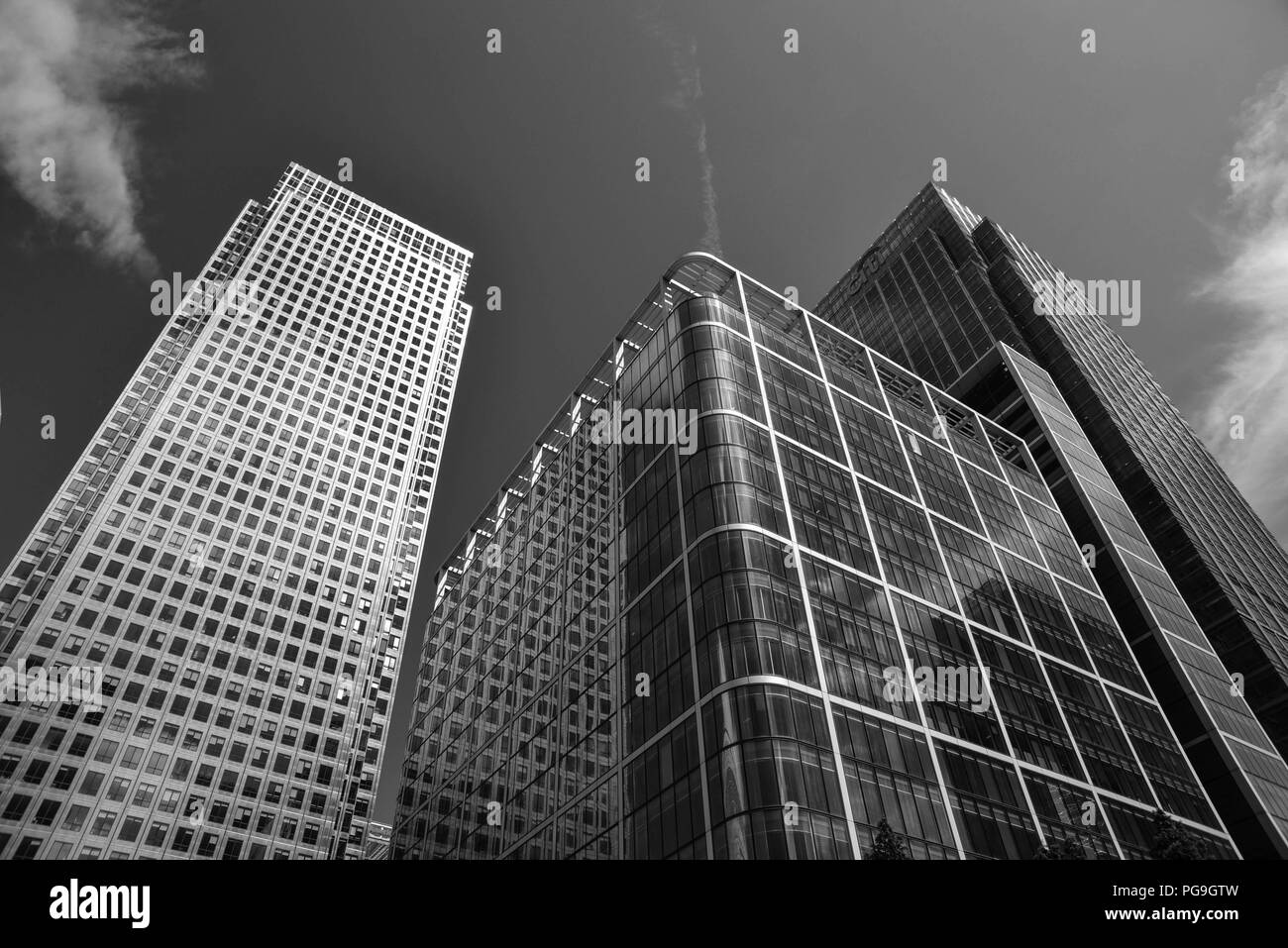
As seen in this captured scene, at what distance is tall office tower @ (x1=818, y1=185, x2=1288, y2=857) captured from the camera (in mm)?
77750

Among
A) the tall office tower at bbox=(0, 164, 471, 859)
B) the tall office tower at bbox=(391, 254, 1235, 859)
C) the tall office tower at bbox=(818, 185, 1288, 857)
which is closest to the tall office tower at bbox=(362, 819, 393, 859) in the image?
the tall office tower at bbox=(0, 164, 471, 859)

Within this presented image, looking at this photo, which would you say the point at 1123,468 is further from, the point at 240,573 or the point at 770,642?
the point at 240,573

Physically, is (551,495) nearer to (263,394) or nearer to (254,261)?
(263,394)

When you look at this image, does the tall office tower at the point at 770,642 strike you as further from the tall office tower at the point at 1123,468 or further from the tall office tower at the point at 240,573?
the tall office tower at the point at 240,573

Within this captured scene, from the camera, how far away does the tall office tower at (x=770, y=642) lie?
152ft

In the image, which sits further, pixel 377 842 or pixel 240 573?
pixel 377 842

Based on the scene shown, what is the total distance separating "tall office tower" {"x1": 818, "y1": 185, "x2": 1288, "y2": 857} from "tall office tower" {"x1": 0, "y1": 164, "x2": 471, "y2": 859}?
256ft

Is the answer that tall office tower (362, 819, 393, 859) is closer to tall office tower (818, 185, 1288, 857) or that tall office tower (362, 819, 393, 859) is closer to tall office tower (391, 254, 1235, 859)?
tall office tower (391, 254, 1235, 859)

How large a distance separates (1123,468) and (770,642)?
78256mm

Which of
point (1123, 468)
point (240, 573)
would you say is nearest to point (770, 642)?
point (240, 573)

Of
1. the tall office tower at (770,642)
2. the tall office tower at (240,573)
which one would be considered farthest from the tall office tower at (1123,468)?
the tall office tower at (240,573)

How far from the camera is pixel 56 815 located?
258 ft

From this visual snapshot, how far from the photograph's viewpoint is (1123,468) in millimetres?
106500
